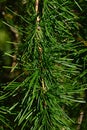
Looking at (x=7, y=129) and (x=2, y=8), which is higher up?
(x=2, y=8)

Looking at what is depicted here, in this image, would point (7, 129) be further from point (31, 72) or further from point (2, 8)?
point (2, 8)

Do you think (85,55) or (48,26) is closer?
(48,26)

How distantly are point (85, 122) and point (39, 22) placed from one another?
1.22 feet

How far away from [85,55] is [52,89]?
19cm

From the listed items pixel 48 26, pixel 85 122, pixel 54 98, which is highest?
pixel 48 26

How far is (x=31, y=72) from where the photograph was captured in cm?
72

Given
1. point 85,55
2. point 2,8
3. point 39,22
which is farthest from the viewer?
point 2,8

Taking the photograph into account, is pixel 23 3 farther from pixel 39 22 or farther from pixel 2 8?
pixel 39 22

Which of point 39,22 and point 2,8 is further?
point 2,8

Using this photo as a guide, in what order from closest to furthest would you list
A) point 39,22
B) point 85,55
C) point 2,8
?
point 39,22 → point 85,55 → point 2,8

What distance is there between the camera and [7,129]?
0.86 meters

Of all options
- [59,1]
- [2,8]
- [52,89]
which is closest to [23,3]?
[2,8]

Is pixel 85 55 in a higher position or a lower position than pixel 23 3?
lower

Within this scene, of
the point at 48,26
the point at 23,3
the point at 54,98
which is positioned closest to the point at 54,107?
the point at 54,98
